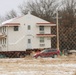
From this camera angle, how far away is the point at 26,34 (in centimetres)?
5216

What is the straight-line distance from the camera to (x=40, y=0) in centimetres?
7069

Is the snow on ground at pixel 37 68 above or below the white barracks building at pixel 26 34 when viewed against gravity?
above

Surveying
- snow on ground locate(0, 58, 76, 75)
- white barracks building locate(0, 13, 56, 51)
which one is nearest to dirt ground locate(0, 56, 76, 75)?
snow on ground locate(0, 58, 76, 75)

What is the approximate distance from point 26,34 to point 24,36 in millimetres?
443

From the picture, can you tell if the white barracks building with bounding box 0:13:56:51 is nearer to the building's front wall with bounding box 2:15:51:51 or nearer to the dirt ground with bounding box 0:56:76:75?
the building's front wall with bounding box 2:15:51:51

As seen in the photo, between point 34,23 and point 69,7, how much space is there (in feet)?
50.8

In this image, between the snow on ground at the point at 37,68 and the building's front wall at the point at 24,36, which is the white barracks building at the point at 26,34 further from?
the snow on ground at the point at 37,68

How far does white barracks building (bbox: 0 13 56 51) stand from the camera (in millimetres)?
51622

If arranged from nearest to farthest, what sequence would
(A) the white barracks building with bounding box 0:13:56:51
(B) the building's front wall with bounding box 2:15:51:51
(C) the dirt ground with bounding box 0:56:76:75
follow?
1. (C) the dirt ground with bounding box 0:56:76:75
2. (B) the building's front wall with bounding box 2:15:51:51
3. (A) the white barracks building with bounding box 0:13:56:51

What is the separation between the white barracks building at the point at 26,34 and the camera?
51.6 metres

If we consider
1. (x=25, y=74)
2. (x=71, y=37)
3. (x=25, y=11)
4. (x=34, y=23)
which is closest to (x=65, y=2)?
(x=25, y=11)

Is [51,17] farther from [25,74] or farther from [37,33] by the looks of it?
[25,74]

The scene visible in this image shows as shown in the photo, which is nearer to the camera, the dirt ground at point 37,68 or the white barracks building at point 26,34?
the dirt ground at point 37,68

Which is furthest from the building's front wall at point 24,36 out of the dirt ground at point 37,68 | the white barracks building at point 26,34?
the dirt ground at point 37,68
